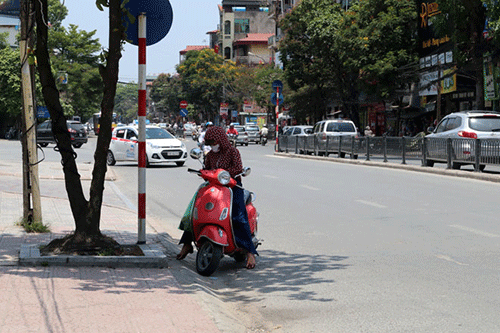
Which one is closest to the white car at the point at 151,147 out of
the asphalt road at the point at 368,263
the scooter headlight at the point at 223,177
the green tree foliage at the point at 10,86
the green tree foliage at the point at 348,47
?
the asphalt road at the point at 368,263

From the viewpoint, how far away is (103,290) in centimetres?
668

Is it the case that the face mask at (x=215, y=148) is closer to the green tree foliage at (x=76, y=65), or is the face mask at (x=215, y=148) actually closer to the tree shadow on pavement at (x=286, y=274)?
the tree shadow on pavement at (x=286, y=274)

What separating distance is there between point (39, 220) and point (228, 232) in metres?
3.35

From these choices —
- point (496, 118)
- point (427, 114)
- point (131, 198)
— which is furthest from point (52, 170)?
point (427, 114)

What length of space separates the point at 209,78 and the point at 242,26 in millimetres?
29849

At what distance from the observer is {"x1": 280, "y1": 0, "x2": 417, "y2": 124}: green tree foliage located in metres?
44.2

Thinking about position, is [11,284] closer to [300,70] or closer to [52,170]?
[52,170]

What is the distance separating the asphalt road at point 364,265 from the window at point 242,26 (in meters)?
112

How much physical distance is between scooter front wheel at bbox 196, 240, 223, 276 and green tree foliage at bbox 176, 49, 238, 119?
88707 millimetres

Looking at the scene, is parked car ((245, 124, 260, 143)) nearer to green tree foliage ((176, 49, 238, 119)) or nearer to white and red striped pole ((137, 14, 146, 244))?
green tree foliage ((176, 49, 238, 119))

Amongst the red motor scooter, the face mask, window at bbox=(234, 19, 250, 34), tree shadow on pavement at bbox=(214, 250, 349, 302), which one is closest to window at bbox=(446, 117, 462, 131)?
tree shadow on pavement at bbox=(214, 250, 349, 302)

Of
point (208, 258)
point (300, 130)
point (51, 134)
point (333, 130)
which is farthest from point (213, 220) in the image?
point (51, 134)

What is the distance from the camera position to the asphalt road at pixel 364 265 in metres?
6.30

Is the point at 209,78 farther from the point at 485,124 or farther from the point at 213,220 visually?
the point at 213,220
